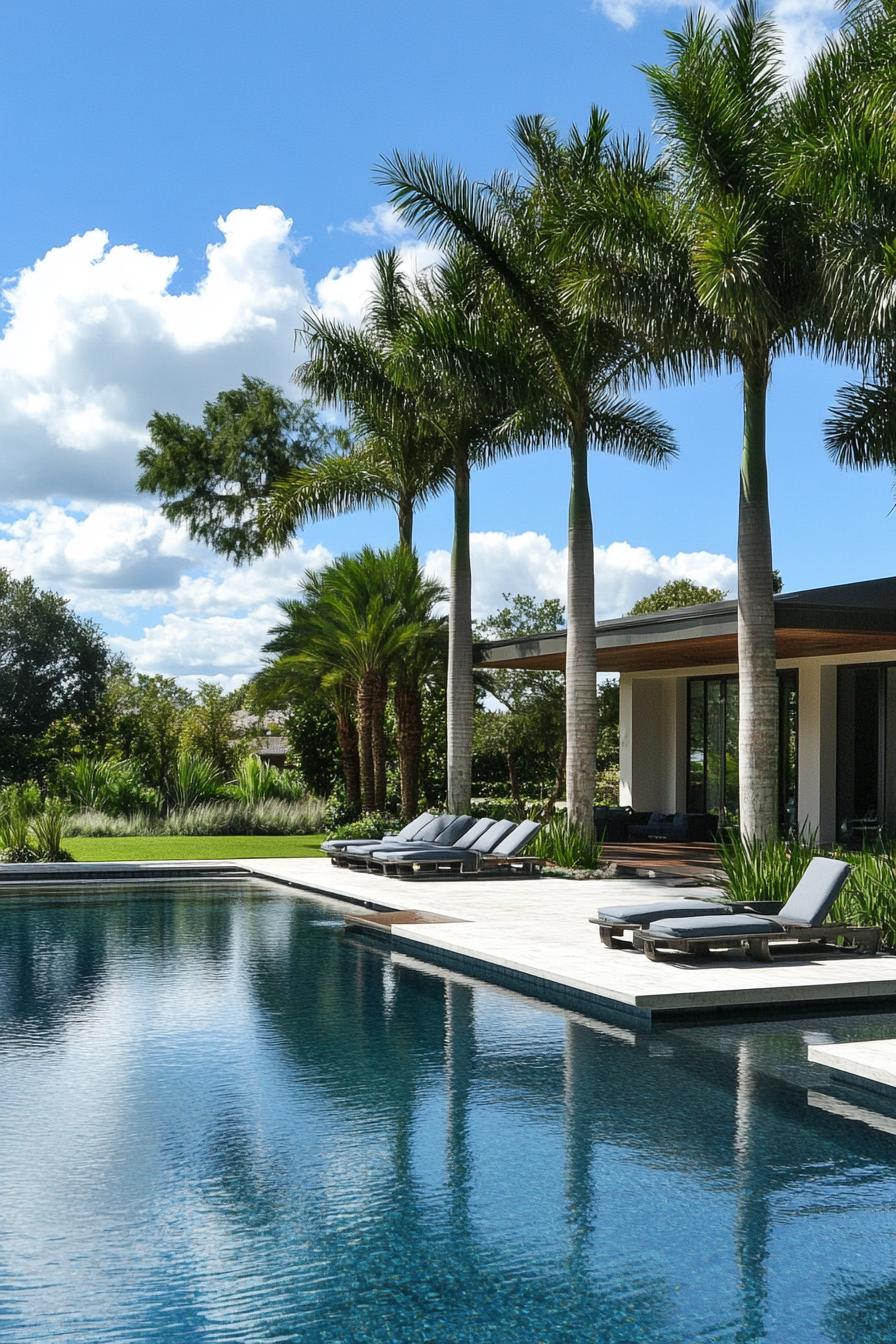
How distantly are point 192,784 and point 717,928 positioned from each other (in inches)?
889

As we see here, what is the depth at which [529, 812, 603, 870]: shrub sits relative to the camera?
20.2 meters

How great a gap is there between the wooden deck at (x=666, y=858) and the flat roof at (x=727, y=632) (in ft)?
11.4

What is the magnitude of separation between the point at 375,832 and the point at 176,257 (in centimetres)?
1400

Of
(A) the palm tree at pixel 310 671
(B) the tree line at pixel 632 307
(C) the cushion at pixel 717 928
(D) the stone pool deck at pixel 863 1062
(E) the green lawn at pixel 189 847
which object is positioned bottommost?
(E) the green lawn at pixel 189 847

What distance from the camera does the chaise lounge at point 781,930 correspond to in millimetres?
11320

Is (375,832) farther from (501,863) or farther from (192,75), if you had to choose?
(192,75)

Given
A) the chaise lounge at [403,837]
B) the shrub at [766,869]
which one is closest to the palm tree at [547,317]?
the chaise lounge at [403,837]

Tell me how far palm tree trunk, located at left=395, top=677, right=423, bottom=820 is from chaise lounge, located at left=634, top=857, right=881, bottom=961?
14855 mm

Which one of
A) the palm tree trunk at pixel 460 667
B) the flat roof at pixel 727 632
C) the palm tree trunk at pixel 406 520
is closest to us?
the flat roof at pixel 727 632

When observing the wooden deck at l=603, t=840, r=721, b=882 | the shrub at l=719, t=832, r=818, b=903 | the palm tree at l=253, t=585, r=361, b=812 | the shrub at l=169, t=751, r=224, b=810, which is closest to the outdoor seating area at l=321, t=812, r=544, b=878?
the wooden deck at l=603, t=840, r=721, b=882

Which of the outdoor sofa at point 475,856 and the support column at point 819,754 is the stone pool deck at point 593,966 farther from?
the support column at point 819,754

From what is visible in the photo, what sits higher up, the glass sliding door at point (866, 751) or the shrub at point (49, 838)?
the glass sliding door at point (866, 751)

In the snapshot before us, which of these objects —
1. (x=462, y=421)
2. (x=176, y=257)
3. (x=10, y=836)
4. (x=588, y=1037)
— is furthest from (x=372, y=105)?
(x=588, y=1037)

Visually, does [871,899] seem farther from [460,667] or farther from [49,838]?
[49,838]
